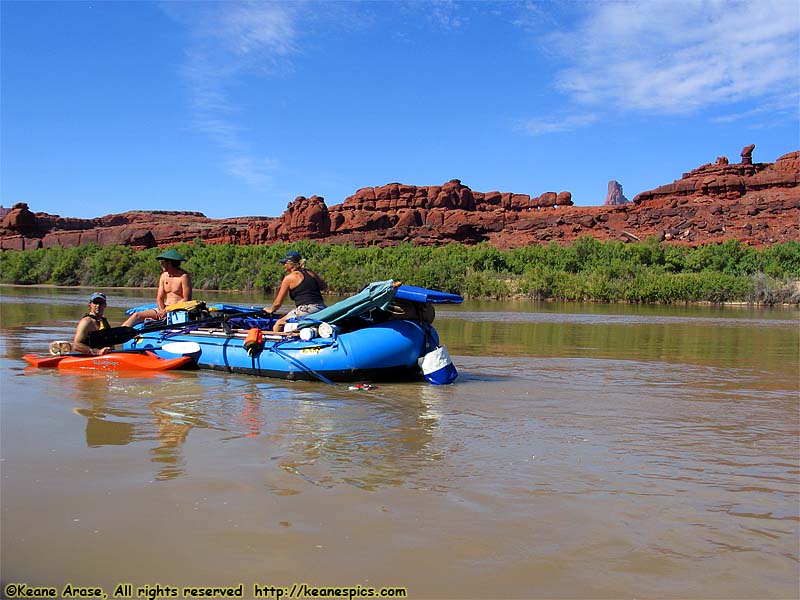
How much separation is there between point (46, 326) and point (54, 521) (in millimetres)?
14202

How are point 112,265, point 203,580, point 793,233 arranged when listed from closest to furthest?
point 203,580 < point 112,265 < point 793,233

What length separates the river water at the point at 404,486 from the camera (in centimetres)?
344

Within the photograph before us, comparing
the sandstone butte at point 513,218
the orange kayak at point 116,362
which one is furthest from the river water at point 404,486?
the sandstone butte at point 513,218

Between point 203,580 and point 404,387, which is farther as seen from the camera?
point 404,387

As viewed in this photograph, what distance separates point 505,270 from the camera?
4938cm

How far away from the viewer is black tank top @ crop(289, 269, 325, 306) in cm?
994

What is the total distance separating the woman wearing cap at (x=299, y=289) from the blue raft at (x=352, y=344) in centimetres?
53

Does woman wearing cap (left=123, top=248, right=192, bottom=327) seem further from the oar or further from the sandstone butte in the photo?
the sandstone butte

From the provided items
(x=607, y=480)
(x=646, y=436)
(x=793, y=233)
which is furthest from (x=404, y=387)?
(x=793, y=233)

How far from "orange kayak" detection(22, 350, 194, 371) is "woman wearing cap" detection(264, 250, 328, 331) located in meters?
1.39

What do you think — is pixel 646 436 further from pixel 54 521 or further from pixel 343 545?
pixel 54 521

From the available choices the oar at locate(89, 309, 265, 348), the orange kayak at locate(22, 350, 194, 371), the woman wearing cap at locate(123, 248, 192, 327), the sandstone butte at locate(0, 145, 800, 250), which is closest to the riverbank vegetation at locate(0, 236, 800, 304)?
the sandstone butte at locate(0, 145, 800, 250)

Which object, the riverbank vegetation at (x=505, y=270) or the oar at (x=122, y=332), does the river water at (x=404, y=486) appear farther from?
the riverbank vegetation at (x=505, y=270)

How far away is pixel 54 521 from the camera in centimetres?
394
